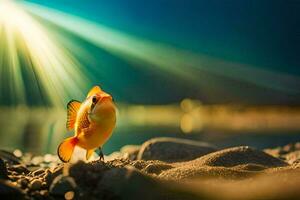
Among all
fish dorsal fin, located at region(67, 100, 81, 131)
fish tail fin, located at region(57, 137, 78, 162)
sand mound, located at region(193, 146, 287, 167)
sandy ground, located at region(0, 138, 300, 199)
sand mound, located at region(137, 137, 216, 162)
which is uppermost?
sand mound, located at region(137, 137, 216, 162)

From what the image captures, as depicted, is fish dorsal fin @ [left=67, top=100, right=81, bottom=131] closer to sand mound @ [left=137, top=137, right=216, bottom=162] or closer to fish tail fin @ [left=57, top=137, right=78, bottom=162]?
fish tail fin @ [left=57, top=137, right=78, bottom=162]

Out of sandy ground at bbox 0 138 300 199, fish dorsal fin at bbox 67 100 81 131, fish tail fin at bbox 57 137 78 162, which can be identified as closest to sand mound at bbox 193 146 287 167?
sandy ground at bbox 0 138 300 199

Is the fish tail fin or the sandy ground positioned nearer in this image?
the sandy ground

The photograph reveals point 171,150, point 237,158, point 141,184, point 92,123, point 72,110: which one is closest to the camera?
point 141,184

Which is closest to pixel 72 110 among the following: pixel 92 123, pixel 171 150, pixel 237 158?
pixel 92 123

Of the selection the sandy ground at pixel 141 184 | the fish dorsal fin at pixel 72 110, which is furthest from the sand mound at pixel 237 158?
the fish dorsal fin at pixel 72 110

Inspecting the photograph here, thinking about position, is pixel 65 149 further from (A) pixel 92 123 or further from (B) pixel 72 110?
(B) pixel 72 110

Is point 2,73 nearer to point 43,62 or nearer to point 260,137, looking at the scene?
point 43,62
